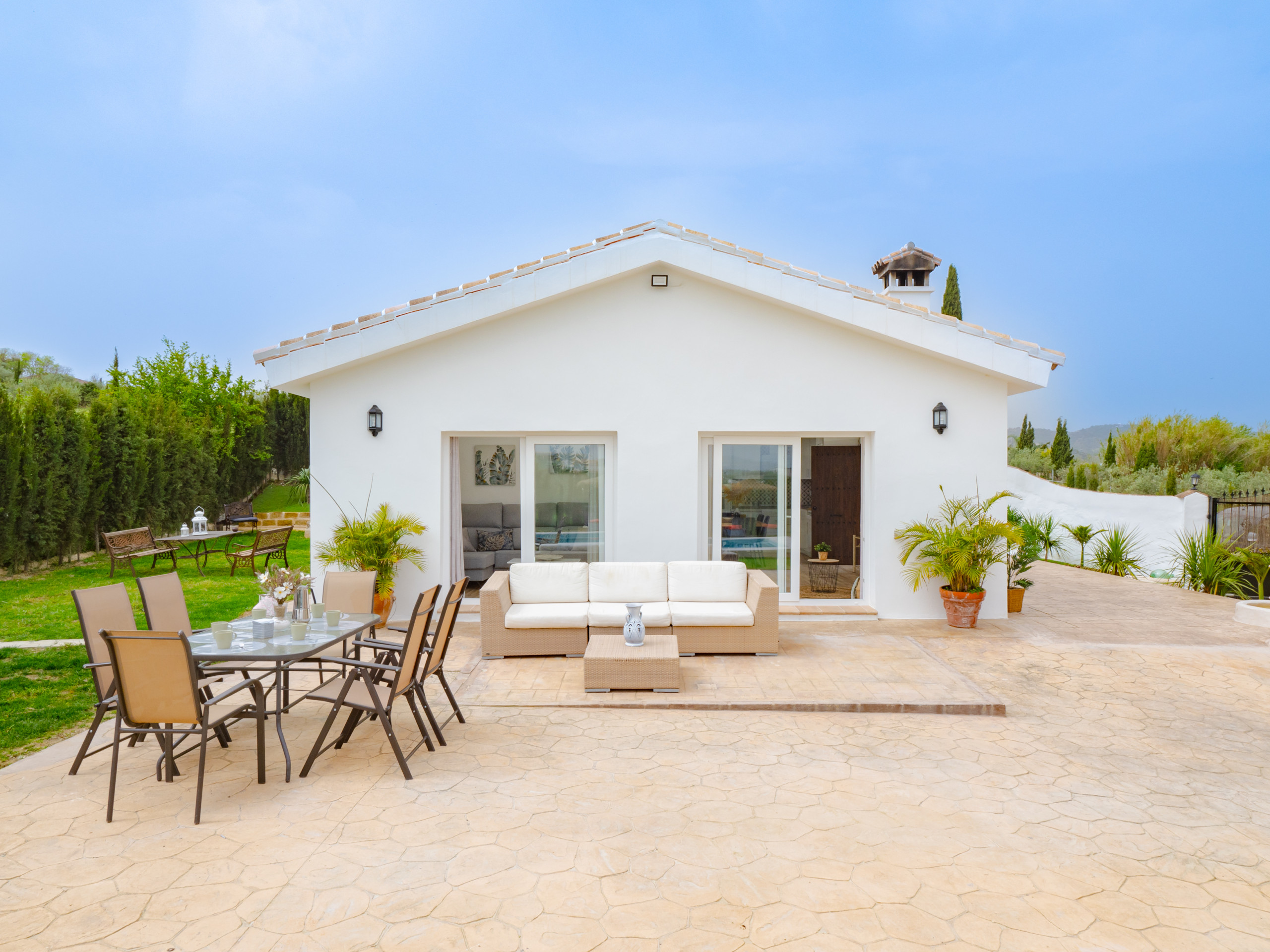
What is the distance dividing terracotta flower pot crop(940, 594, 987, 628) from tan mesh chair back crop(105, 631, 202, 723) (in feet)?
26.7

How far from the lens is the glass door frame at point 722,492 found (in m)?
9.54

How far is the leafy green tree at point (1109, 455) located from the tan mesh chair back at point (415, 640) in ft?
106

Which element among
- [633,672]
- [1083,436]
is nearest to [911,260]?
[633,672]

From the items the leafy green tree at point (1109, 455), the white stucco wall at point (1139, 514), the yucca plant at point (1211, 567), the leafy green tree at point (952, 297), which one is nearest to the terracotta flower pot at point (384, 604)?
the yucca plant at point (1211, 567)

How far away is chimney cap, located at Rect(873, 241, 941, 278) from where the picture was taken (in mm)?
12227

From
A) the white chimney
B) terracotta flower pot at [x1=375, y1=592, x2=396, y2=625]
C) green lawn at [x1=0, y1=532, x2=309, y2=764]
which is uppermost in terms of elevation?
the white chimney

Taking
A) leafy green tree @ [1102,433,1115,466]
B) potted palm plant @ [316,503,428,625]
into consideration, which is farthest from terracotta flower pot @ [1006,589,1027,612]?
leafy green tree @ [1102,433,1115,466]

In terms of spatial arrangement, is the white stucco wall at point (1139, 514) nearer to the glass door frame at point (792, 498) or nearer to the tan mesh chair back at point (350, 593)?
the glass door frame at point (792, 498)

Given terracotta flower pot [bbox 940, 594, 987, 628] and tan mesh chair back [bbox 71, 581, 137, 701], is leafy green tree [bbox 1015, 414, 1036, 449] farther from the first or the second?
tan mesh chair back [bbox 71, 581, 137, 701]

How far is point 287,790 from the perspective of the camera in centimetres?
445

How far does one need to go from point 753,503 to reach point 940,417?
2.65 metres

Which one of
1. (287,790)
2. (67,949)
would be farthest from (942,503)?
(67,949)

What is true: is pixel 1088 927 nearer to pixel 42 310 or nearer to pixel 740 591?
pixel 740 591

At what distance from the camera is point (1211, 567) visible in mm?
11906
